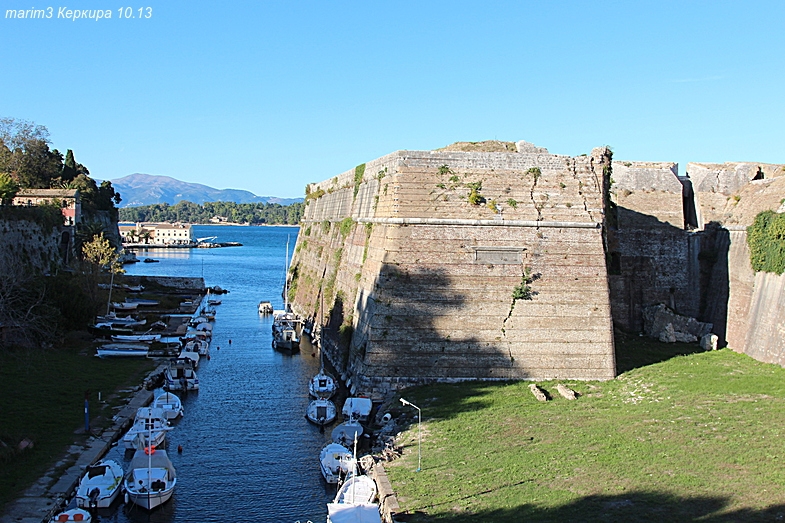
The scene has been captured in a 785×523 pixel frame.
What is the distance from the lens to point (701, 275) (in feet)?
106

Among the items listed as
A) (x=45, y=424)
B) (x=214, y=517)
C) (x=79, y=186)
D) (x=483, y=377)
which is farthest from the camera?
(x=79, y=186)

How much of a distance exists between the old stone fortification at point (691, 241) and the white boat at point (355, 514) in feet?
60.5

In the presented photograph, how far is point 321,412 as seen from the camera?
2473cm

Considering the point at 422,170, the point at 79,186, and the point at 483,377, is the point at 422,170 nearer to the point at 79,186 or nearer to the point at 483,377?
the point at 483,377

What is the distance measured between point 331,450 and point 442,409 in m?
3.72

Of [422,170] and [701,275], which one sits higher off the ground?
[422,170]

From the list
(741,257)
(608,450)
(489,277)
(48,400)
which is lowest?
(48,400)

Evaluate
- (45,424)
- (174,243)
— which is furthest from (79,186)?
(174,243)

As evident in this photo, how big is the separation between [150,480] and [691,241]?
84.4 feet

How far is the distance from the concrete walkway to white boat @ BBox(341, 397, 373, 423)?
7237 mm

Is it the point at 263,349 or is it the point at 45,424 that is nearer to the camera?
the point at 45,424

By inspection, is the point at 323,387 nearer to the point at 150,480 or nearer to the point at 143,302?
the point at 150,480

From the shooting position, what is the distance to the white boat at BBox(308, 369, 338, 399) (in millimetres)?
27609

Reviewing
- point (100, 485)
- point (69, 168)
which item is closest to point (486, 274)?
point (100, 485)
